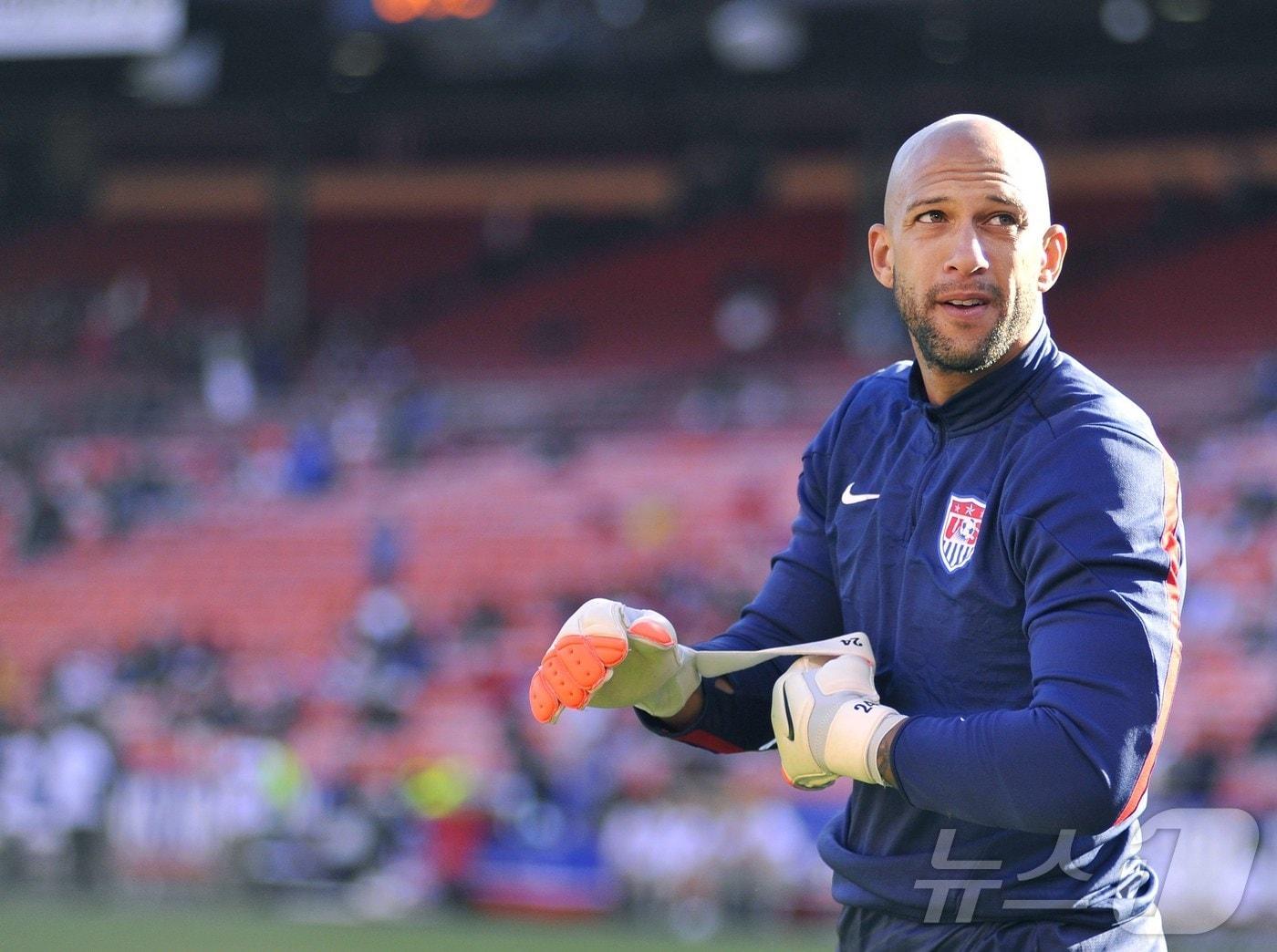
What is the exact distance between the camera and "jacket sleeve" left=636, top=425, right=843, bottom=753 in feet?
8.68

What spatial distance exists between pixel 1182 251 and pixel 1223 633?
27.3ft

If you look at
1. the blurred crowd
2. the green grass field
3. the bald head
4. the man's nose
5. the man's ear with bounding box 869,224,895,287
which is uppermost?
the bald head

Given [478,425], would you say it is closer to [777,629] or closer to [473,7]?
[473,7]

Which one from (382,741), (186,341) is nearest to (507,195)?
(186,341)

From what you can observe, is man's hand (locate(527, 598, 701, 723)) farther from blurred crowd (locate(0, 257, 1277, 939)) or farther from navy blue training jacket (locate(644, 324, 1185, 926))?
blurred crowd (locate(0, 257, 1277, 939))

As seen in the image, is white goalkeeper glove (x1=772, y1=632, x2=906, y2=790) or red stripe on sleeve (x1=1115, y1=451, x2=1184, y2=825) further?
white goalkeeper glove (x1=772, y1=632, x2=906, y2=790)

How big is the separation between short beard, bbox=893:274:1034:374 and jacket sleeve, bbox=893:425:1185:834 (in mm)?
171

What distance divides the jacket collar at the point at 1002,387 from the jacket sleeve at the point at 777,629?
32cm

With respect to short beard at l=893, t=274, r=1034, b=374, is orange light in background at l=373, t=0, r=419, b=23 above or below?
above

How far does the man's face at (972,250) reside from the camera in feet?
7.53

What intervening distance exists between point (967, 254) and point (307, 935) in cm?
948

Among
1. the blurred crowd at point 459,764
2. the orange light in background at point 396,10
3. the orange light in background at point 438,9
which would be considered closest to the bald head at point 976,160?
the blurred crowd at point 459,764

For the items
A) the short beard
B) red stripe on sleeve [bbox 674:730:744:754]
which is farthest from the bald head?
red stripe on sleeve [bbox 674:730:744:754]

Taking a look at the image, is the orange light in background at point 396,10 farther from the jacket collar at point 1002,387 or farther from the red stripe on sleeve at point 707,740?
the jacket collar at point 1002,387
